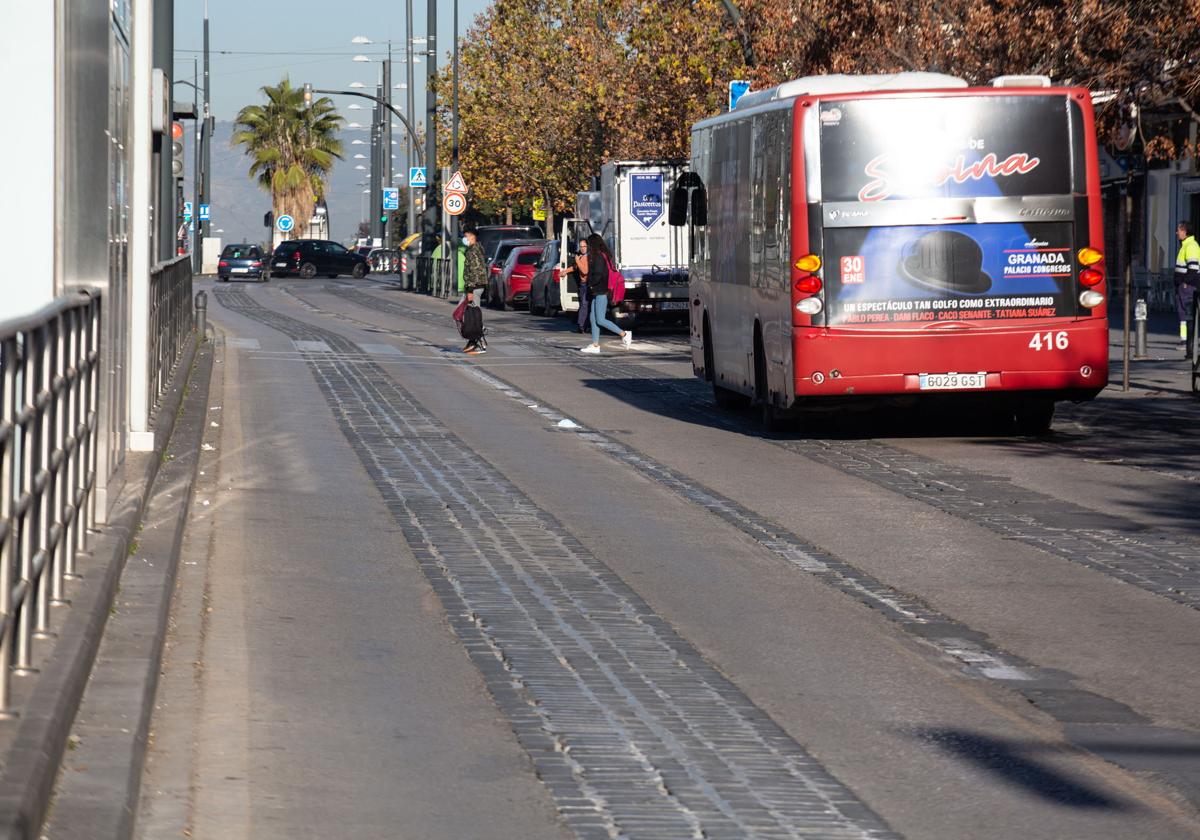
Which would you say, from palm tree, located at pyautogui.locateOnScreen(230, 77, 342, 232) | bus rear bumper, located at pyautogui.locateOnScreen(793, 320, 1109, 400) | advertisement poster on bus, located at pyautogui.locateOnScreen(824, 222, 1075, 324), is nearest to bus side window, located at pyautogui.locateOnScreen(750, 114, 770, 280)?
advertisement poster on bus, located at pyautogui.locateOnScreen(824, 222, 1075, 324)

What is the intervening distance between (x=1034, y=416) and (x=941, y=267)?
192 centimetres

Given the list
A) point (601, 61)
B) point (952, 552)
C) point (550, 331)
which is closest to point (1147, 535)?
point (952, 552)

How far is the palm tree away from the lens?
105000 millimetres

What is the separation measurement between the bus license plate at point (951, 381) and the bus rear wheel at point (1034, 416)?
915 millimetres

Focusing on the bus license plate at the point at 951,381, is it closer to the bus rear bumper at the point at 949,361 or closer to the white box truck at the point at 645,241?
the bus rear bumper at the point at 949,361

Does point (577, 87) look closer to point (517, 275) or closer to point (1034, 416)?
point (517, 275)

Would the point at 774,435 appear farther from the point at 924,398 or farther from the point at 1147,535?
the point at 1147,535

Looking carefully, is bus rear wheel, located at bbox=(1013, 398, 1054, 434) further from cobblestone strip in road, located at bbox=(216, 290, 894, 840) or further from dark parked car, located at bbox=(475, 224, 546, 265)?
dark parked car, located at bbox=(475, 224, 546, 265)

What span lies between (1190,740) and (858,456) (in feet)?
30.0

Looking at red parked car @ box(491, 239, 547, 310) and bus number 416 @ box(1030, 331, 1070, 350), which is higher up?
red parked car @ box(491, 239, 547, 310)

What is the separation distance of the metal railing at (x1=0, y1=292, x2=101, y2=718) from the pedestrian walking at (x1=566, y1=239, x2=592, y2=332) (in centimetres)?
2335

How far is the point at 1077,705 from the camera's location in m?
6.90

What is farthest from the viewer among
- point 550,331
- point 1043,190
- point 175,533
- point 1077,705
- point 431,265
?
point 431,265

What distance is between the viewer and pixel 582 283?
116 ft
